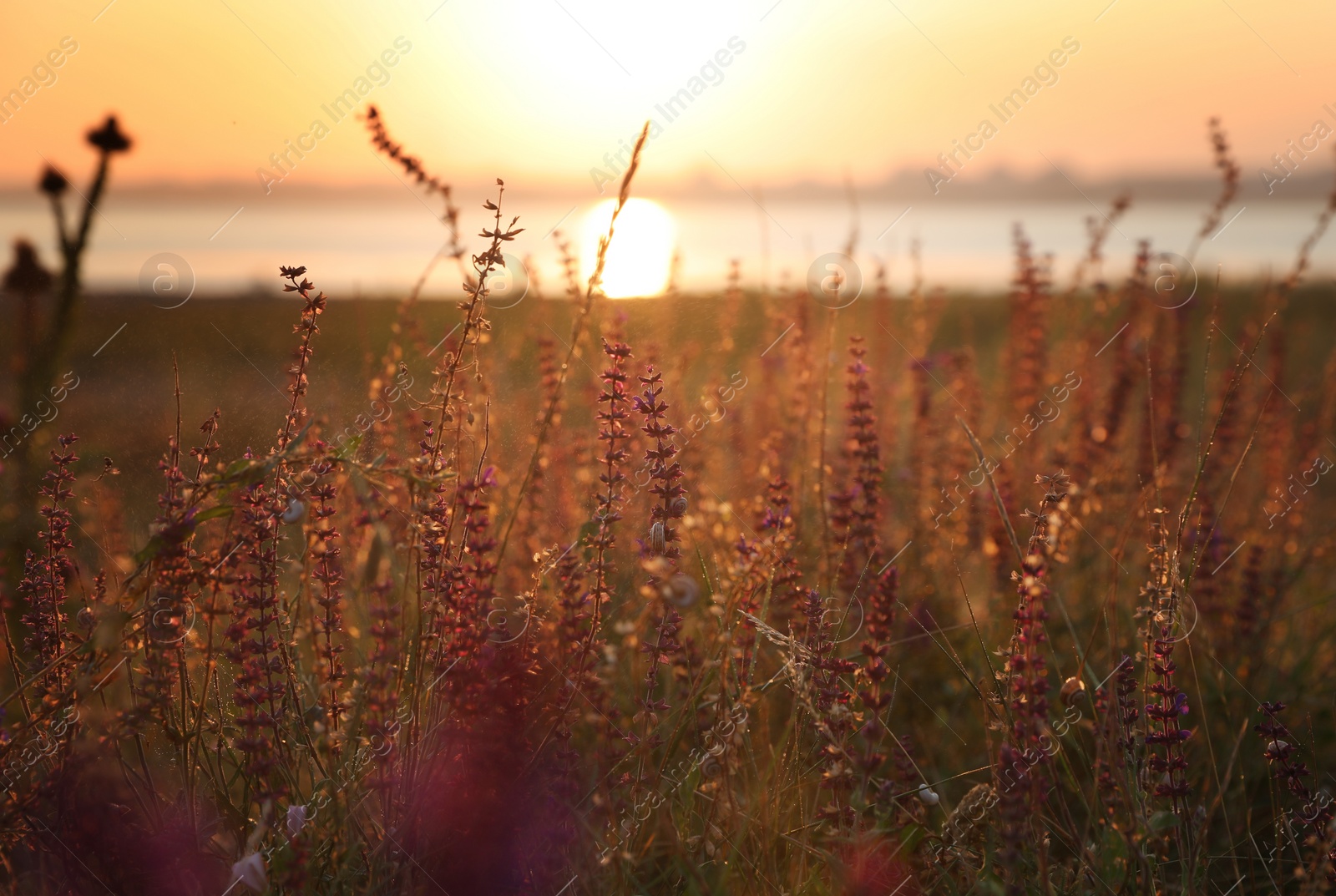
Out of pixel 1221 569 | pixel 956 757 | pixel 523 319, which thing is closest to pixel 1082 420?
pixel 1221 569

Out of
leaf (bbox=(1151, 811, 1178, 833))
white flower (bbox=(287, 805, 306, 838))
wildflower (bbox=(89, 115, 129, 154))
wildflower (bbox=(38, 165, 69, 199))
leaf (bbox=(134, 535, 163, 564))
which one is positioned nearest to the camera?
leaf (bbox=(134, 535, 163, 564))

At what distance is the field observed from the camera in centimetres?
169

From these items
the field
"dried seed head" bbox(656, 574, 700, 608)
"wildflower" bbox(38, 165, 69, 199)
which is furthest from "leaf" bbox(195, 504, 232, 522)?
"wildflower" bbox(38, 165, 69, 199)

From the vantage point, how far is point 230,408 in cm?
220

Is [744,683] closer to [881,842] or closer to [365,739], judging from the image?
[881,842]

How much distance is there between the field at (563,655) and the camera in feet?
5.56

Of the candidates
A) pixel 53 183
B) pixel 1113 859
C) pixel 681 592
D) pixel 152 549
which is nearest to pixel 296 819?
pixel 152 549

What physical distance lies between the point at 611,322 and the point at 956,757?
1683 millimetres

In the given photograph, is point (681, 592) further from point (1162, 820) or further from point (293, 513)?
point (1162, 820)

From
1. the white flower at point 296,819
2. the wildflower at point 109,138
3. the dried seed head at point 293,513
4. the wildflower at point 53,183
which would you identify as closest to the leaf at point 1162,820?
the white flower at point 296,819

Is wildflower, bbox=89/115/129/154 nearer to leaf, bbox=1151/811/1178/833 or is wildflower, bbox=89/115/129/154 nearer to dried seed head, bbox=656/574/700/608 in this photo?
dried seed head, bbox=656/574/700/608

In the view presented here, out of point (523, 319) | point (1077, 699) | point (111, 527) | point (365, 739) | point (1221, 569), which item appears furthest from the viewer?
point (523, 319)

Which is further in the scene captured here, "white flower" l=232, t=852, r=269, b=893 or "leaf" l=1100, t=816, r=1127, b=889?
"leaf" l=1100, t=816, r=1127, b=889

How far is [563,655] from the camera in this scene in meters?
2.03
